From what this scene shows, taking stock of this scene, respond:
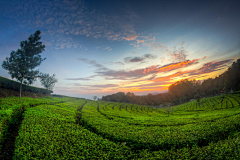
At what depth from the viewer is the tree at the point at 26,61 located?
27453mm

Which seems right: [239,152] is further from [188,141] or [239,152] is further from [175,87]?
[175,87]

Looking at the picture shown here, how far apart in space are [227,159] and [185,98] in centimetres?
11503

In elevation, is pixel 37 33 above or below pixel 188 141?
above

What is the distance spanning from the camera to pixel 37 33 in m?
30.9

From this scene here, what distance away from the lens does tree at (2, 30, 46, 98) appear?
90.1ft

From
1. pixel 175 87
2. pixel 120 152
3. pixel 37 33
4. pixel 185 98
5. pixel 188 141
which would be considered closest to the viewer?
pixel 120 152

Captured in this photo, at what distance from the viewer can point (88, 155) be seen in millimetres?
6418

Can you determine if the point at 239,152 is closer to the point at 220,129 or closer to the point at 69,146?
the point at 220,129

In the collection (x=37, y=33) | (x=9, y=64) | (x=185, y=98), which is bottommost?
(x=185, y=98)

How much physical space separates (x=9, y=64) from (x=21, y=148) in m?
33.8

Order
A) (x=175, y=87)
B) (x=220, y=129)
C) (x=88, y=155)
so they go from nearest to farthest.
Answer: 1. (x=88, y=155)
2. (x=220, y=129)
3. (x=175, y=87)

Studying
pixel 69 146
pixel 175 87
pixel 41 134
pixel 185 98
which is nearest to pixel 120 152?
pixel 69 146

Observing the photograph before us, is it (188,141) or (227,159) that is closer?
(227,159)

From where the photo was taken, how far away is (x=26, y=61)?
29.6 metres
